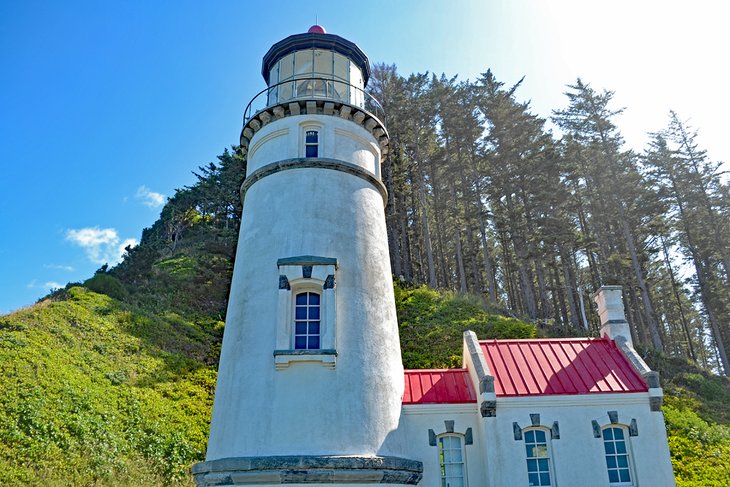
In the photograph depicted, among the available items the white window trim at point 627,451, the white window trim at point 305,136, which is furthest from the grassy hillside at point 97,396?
the white window trim at point 627,451

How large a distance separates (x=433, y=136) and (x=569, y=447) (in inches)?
1167

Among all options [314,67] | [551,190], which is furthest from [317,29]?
[551,190]

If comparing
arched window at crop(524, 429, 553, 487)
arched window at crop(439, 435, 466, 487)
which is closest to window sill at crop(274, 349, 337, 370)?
arched window at crop(439, 435, 466, 487)

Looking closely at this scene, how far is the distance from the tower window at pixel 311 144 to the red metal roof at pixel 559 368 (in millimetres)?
6948

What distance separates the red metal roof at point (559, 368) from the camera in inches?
451

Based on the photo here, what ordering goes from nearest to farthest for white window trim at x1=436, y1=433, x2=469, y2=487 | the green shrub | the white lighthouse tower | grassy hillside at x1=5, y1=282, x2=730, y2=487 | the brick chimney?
the white lighthouse tower
white window trim at x1=436, y1=433, x2=469, y2=487
the brick chimney
grassy hillside at x1=5, y1=282, x2=730, y2=487
the green shrub

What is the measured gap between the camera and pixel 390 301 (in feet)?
40.2

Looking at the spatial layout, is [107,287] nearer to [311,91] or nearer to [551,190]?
[311,91]

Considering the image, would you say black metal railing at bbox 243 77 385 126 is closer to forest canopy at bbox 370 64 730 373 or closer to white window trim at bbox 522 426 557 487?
white window trim at bbox 522 426 557 487

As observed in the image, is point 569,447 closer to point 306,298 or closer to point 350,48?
point 306,298

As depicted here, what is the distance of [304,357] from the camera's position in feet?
33.6

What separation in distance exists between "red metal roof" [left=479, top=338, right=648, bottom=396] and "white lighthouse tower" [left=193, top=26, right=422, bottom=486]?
8.75ft

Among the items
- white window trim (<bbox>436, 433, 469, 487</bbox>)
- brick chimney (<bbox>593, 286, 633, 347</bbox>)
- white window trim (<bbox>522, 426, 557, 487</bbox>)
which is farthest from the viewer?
brick chimney (<bbox>593, 286, 633, 347</bbox>)

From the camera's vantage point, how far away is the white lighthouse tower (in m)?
9.67
